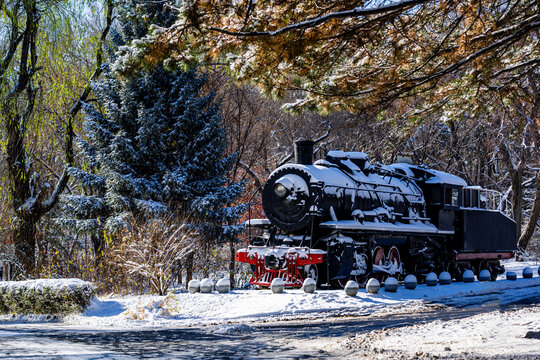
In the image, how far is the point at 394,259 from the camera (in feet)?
54.3

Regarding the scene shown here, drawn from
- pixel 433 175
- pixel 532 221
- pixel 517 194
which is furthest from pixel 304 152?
pixel 517 194

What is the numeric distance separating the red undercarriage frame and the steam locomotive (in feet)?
0.07

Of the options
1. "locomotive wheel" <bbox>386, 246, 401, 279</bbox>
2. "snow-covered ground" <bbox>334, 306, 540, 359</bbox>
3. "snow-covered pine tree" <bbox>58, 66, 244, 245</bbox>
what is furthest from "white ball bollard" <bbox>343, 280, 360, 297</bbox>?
"snow-covered pine tree" <bbox>58, 66, 244, 245</bbox>

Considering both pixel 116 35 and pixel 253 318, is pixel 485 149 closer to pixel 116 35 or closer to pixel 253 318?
pixel 116 35

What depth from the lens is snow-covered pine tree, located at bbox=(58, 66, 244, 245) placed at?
61.5 feet

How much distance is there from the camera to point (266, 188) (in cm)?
1561

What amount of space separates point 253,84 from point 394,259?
28.4 feet

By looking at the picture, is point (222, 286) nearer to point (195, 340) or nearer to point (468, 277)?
point (195, 340)

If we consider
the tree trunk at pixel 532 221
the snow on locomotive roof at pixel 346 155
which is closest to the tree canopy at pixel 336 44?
the snow on locomotive roof at pixel 346 155

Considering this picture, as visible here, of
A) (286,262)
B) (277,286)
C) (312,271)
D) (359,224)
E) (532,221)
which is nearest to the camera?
(277,286)

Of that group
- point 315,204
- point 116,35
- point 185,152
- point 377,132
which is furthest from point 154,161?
point 377,132

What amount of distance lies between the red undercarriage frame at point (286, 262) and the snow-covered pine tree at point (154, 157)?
4.67 m

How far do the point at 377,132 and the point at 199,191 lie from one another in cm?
1326

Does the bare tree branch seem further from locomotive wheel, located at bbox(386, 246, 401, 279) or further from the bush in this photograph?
locomotive wheel, located at bbox(386, 246, 401, 279)
